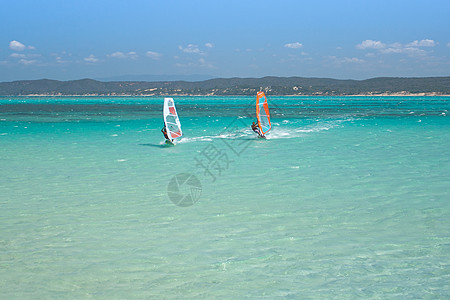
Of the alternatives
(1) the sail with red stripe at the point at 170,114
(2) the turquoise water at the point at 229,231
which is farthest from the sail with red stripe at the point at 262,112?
(2) the turquoise water at the point at 229,231

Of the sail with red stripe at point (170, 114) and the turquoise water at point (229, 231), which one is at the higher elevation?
the sail with red stripe at point (170, 114)

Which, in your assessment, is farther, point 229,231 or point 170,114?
point 170,114

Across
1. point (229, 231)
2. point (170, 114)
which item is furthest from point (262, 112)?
point (229, 231)

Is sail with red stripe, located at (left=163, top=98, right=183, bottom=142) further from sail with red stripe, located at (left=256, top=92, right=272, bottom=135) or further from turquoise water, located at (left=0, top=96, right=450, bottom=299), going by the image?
turquoise water, located at (left=0, top=96, right=450, bottom=299)

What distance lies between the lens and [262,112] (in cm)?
3170

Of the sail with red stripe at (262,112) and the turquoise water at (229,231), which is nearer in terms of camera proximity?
the turquoise water at (229,231)

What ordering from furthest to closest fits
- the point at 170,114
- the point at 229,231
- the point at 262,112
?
the point at 262,112 → the point at 170,114 → the point at 229,231

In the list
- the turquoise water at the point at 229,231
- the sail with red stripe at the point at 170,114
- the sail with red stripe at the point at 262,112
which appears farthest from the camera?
the sail with red stripe at the point at 262,112

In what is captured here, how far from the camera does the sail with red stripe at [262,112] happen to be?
30.5 m

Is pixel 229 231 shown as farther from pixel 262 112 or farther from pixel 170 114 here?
pixel 262 112

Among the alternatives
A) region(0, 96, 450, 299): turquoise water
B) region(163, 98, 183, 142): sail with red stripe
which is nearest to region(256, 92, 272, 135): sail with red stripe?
region(163, 98, 183, 142): sail with red stripe

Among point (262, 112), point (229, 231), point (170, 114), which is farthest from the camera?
point (262, 112)

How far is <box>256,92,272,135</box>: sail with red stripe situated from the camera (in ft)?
100

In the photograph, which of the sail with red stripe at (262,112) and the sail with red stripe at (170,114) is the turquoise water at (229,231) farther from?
the sail with red stripe at (262,112)
